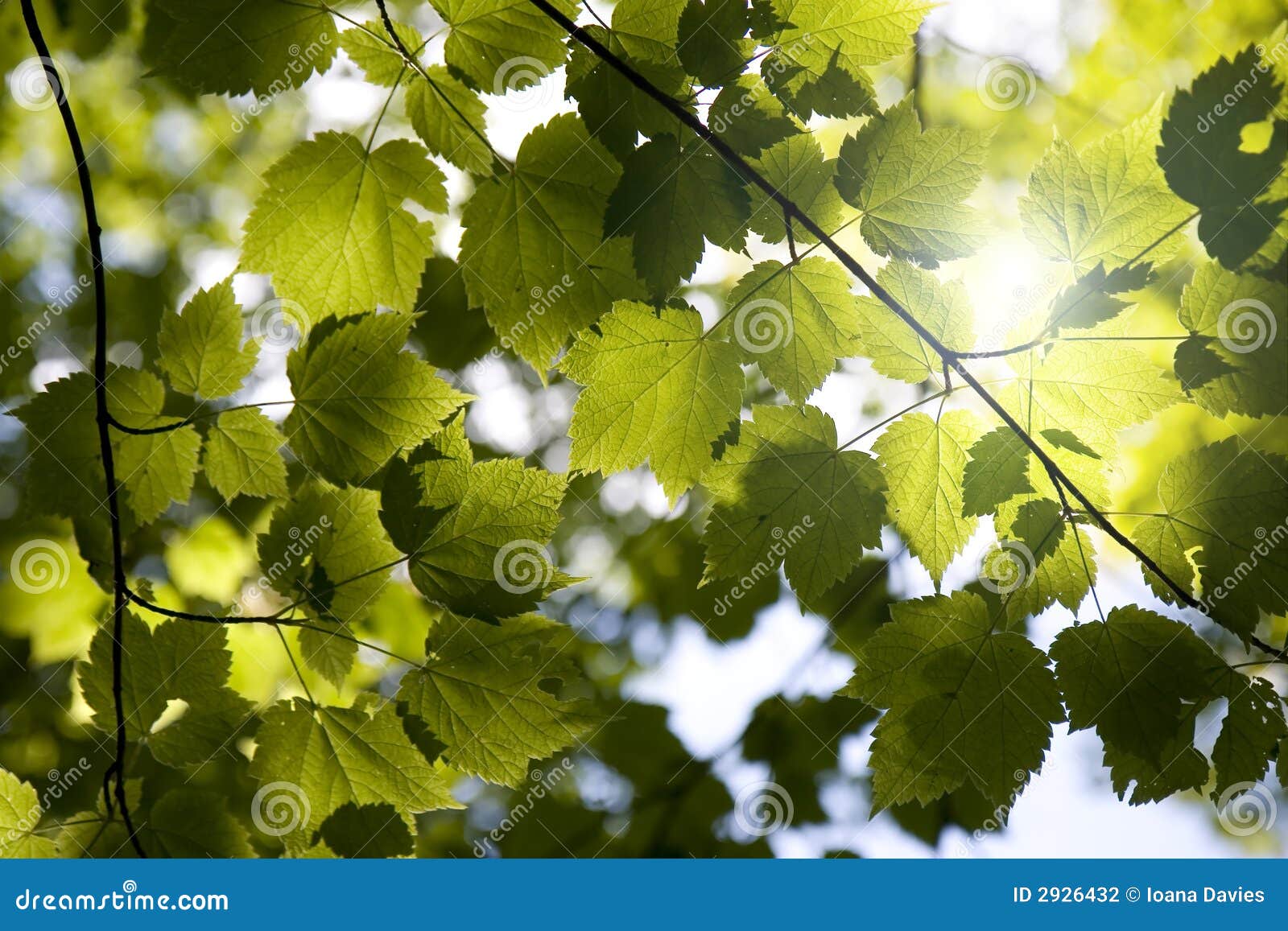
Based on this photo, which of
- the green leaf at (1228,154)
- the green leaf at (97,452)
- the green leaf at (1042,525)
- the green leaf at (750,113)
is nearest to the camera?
the green leaf at (1228,154)

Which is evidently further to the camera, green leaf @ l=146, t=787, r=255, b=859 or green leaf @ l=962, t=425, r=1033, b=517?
green leaf @ l=146, t=787, r=255, b=859

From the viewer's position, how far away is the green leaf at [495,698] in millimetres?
1347

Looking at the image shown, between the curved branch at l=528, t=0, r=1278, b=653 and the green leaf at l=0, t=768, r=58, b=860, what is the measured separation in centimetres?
161

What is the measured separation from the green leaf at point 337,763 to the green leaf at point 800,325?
2.89 feet

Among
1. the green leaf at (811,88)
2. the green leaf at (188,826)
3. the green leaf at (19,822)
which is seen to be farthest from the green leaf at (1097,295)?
the green leaf at (19,822)

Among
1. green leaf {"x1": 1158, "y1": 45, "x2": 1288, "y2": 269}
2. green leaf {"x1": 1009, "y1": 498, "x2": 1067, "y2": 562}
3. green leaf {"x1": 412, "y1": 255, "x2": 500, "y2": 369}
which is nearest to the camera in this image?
green leaf {"x1": 1158, "y1": 45, "x2": 1288, "y2": 269}

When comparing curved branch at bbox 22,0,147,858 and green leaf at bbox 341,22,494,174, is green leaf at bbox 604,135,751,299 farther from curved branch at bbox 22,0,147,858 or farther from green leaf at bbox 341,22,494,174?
curved branch at bbox 22,0,147,858

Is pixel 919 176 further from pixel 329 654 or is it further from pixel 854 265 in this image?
pixel 329 654

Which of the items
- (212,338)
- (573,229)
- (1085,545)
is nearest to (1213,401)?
(1085,545)

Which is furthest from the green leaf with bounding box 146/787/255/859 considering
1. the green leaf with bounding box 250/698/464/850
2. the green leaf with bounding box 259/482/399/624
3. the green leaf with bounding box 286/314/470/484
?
the green leaf with bounding box 286/314/470/484

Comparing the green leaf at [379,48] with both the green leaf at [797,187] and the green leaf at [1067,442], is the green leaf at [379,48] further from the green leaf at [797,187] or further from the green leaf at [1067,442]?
the green leaf at [1067,442]

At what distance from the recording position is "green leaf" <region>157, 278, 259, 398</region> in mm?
1492

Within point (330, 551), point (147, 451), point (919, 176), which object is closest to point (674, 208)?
point (919, 176)

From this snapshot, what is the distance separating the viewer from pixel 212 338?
1.50 meters
